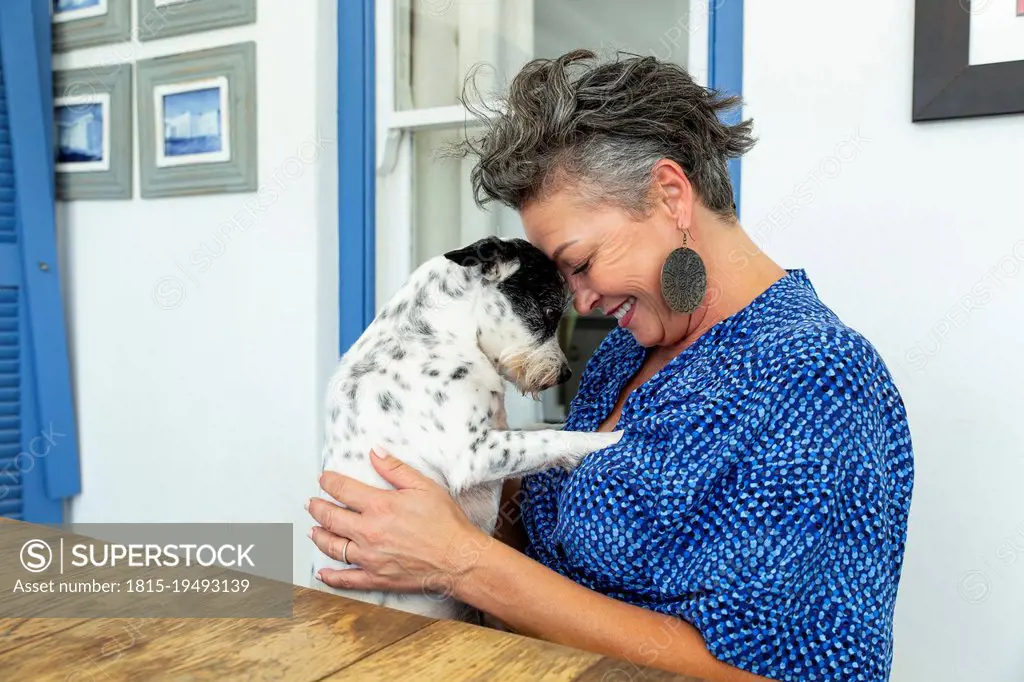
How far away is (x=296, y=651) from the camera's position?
801 mm

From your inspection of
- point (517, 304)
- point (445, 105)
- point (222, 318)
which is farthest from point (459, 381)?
point (222, 318)

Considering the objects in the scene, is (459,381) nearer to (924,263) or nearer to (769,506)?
(769,506)

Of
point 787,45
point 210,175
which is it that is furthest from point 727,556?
point 210,175

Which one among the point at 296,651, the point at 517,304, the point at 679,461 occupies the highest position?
the point at 517,304

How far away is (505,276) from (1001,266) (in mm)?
889

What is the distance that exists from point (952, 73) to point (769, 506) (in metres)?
1.04

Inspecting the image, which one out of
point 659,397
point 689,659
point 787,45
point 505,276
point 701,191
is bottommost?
point 689,659

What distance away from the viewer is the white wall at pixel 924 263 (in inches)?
63.0

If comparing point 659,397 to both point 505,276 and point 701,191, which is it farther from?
point 505,276

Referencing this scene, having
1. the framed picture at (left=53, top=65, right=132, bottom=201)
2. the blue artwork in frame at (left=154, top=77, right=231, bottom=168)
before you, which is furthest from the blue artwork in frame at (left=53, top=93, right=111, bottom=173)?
the blue artwork in frame at (left=154, top=77, right=231, bottom=168)

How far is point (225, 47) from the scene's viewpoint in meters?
2.61

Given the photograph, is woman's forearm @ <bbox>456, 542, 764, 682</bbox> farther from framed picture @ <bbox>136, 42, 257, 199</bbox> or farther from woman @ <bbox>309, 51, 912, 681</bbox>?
framed picture @ <bbox>136, 42, 257, 199</bbox>

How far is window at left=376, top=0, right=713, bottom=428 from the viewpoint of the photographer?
225 cm

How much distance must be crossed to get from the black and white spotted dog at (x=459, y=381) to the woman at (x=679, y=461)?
8cm
